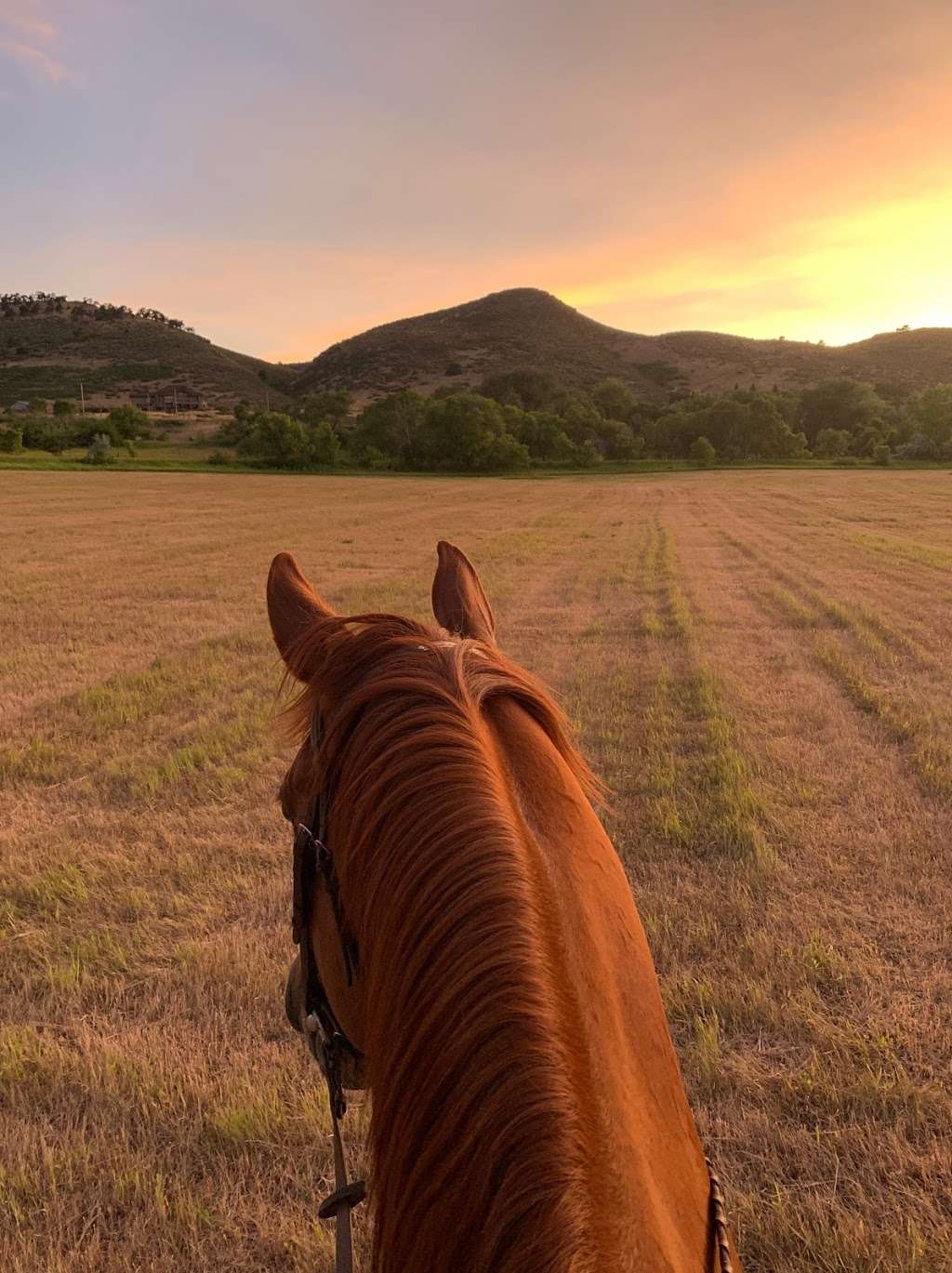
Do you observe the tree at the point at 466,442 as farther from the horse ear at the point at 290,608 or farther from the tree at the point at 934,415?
the horse ear at the point at 290,608

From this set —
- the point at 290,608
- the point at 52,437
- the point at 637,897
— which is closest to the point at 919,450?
the point at 52,437

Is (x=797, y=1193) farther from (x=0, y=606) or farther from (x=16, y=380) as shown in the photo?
(x=16, y=380)

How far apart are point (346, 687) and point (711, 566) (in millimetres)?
16501

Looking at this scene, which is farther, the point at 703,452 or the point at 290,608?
the point at 703,452

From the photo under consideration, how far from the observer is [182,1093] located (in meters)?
2.79

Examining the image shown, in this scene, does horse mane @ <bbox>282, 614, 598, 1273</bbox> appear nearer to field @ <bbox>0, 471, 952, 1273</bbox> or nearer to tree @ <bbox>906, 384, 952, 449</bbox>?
field @ <bbox>0, 471, 952, 1273</bbox>

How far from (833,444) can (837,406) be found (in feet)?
44.9

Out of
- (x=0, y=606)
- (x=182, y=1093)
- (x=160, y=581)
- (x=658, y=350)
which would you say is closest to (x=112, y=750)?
(x=182, y=1093)

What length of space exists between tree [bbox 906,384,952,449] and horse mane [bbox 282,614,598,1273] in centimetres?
7582

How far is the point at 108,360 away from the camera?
393ft

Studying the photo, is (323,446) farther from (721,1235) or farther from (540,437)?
(721,1235)

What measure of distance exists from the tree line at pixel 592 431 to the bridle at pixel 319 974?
209ft

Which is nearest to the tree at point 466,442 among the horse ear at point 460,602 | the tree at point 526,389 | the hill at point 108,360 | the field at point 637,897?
the tree at point 526,389

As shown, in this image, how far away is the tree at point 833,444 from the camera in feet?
243
